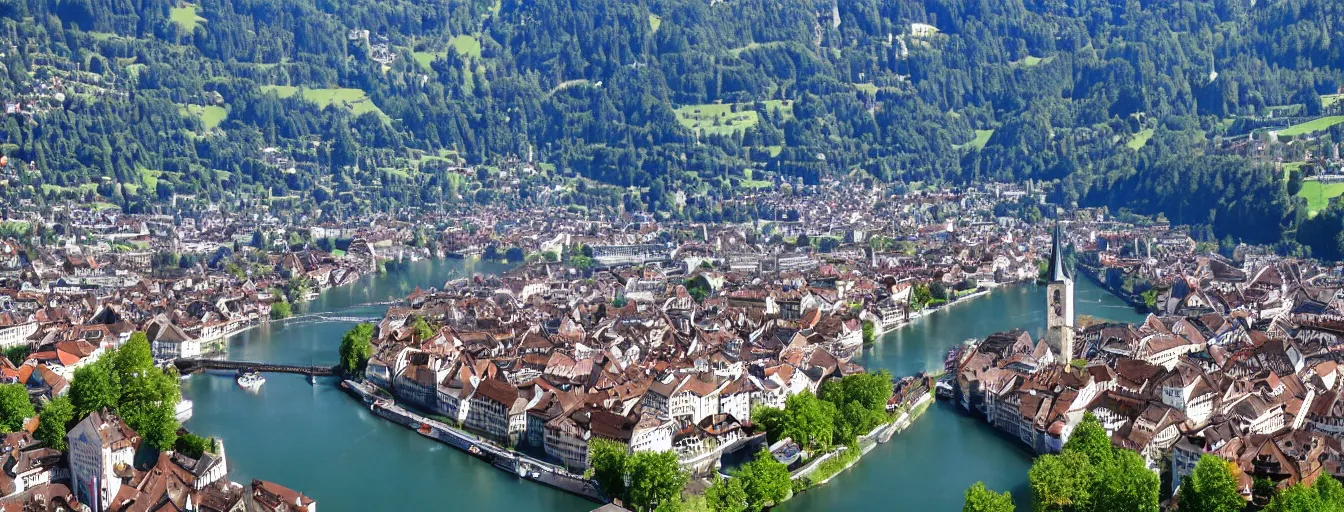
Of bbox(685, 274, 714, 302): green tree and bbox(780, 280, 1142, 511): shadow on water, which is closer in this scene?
bbox(780, 280, 1142, 511): shadow on water

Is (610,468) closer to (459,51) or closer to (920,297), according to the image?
(920,297)

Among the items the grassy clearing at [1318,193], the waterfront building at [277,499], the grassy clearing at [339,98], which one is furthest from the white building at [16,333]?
the grassy clearing at [339,98]

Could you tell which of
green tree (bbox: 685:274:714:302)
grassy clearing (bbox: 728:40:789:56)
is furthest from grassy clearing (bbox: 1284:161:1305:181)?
grassy clearing (bbox: 728:40:789:56)

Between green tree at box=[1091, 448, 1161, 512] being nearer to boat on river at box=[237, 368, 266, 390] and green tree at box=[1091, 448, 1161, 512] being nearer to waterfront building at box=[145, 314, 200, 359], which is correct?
boat on river at box=[237, 368, 266, 390]

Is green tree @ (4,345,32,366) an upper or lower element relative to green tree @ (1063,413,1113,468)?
upper

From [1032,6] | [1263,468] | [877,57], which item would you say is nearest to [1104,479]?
[1263,468]

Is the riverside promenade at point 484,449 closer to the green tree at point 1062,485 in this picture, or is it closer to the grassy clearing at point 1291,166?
the green tree at point 1062,485

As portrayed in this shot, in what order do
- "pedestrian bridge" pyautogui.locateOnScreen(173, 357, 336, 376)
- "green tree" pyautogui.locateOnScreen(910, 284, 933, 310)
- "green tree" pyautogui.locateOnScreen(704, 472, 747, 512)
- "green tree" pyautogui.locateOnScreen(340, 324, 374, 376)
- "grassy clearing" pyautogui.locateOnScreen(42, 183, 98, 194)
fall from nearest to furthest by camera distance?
"green tree" pyautogui.locateOnScreen(704, 472, 747, 512) → "green tree" pyautogui.locateOnScreen(340, 324, 374, 376) → "pedestrian bridge" pyautogui.locateOnScreen(173, 357, 336, 376) → "green tree" pyautogui.locateOnScreen(910, 284, 933, 310) → "grassy clearing" pyautogui.locateOnScreen(42, 183, 98, 194)
